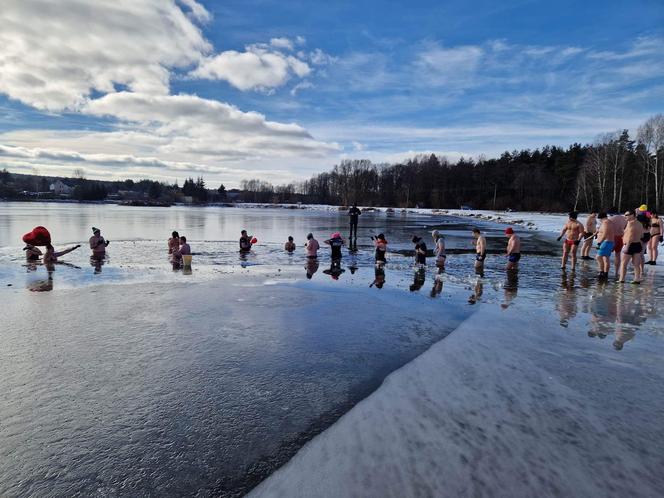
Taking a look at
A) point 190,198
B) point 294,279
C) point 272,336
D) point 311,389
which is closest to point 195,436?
point 311,389

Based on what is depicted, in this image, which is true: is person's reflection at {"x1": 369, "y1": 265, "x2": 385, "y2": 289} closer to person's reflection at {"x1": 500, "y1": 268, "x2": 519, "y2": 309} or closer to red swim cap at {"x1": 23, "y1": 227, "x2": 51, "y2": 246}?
person's reflection at {"x1": 500, "y1": 268, "x2": 519, "y2": 309}

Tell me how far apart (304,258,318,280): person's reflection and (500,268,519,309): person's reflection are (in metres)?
5.52

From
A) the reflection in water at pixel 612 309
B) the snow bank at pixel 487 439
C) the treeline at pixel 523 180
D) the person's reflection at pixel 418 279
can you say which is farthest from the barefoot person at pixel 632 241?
the treeline at pixel 523 180

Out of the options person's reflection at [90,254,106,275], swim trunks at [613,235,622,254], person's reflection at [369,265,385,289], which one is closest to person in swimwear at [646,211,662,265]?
swim trunks at [613,235,622,254]

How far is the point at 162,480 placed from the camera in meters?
2.98

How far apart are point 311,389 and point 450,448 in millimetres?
1716

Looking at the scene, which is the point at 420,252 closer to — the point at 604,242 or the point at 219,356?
the point at 604,242

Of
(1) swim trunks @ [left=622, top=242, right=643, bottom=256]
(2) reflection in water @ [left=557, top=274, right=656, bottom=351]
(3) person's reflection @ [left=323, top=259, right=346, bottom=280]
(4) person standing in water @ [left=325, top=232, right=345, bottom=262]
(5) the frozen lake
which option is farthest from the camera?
(4) person standing in water @ [left=325, top=232, right=345, bottom=262]

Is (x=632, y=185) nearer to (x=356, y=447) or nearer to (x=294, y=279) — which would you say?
(x=294, y=279)

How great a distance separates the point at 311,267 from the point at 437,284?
4720mm

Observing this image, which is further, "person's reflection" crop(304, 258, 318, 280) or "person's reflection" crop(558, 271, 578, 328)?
"person's reflection" crop(304, 258, 318, 280)

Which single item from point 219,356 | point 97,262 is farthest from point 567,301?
point 97,262

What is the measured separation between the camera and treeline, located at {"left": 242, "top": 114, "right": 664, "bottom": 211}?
5353 centimetres

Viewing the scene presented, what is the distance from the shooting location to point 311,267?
13742 millimetres
